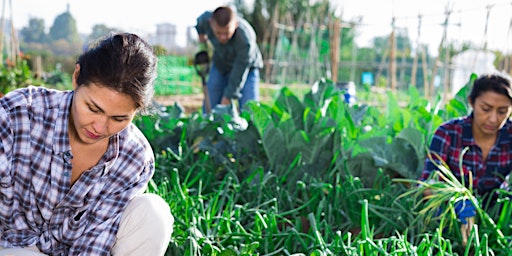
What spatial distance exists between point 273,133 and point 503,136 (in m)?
0.88

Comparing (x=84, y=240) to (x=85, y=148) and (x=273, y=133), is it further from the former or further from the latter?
(x=273, y=133)

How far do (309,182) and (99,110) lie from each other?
4.01ft

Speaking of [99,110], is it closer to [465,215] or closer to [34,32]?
[465,215]

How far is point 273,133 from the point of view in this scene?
254cm

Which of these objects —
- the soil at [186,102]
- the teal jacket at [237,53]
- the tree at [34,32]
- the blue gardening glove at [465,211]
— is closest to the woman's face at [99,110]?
the blue gardening glove at [465,211]

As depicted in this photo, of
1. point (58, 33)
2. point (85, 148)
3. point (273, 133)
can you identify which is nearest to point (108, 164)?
point (85, 148)

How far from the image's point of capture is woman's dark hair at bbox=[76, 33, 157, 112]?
129 centimetres

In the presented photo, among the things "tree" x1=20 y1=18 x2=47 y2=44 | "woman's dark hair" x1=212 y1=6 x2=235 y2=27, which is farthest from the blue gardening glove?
"tree" x1=20 y1=18 x2=47 y2=44

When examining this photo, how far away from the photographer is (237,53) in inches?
146

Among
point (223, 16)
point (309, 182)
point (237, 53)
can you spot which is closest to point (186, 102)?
point (237, 53)

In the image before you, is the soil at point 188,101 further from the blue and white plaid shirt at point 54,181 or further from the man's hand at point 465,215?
the blue and white plaid shirt at point 54,181

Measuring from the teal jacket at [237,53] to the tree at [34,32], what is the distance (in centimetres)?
1462

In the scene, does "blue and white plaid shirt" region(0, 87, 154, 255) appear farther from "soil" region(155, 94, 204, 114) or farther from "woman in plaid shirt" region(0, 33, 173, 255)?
"soil" region(155, 94, 204, 114)

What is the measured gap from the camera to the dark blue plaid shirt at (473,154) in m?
2.18
